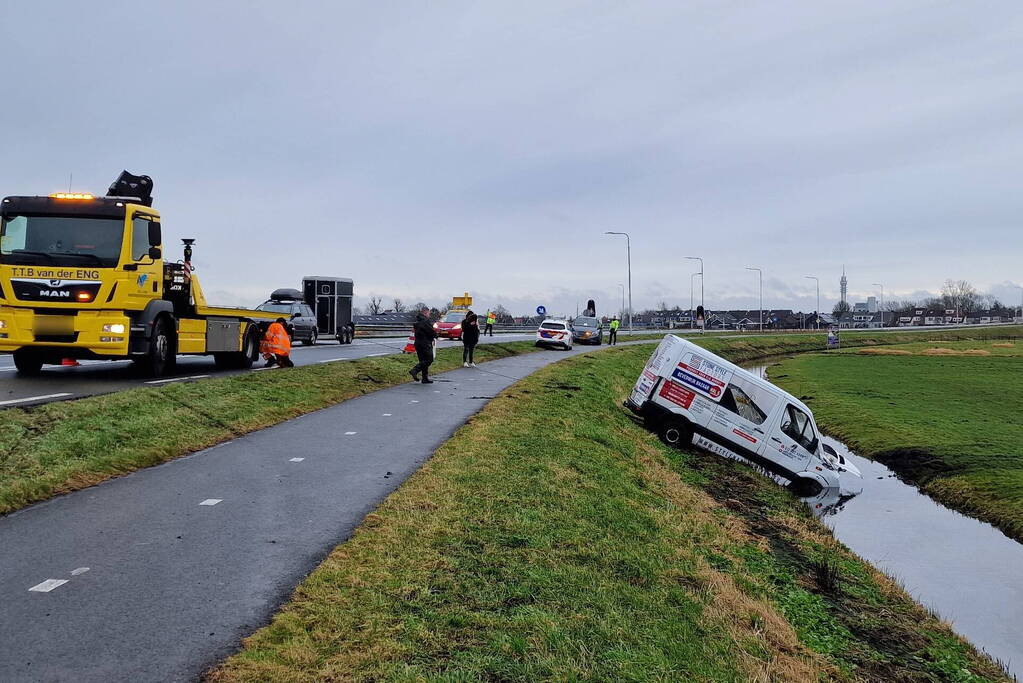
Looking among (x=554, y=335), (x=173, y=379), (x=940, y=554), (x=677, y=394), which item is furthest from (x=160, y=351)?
(x=554, y=335)

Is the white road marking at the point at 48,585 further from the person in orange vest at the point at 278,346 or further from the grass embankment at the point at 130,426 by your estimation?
the person in orange vest at the point at 278,346

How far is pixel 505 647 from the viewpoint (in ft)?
15.1

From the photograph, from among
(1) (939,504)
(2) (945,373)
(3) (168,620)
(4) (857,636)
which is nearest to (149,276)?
(3) (168,620)

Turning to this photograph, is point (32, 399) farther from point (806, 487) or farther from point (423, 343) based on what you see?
point (806, 487)

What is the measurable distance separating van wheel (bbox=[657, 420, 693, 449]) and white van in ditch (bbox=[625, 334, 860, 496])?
23 millimetres

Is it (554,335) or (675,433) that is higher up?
(554,335)

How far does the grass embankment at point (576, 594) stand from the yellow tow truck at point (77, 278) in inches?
275

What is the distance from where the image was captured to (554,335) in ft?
127

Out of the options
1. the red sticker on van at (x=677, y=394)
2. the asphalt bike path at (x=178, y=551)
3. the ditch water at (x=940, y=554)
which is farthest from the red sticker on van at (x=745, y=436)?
the asphalt bike path at (x=178, y=551)

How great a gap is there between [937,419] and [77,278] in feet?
80.3

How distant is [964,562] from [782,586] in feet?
17.4

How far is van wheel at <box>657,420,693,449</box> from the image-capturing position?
1641cm

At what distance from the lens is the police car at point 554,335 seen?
126 ft

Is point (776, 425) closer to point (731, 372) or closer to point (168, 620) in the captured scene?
point (731, 372)
